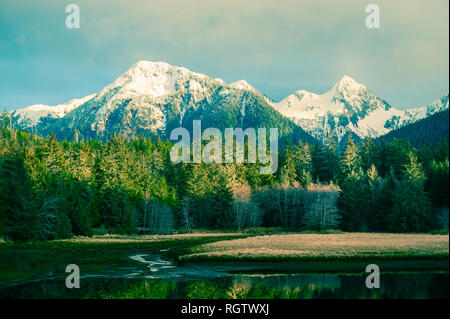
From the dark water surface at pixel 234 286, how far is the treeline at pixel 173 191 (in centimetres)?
2120

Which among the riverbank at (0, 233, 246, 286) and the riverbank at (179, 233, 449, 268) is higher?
the riverbank at (179, 233, 449, 268)

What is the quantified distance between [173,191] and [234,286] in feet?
263

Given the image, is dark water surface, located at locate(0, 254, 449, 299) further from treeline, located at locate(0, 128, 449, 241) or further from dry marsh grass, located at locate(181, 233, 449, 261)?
treeline, located at locate(0, 128, 449, 241)

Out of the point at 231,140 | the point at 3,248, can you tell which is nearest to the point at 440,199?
the point at 3,248

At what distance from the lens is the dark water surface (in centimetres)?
2581

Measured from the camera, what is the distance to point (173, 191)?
4262 inches

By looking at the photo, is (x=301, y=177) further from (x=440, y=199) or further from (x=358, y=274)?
(x=440, y=199)

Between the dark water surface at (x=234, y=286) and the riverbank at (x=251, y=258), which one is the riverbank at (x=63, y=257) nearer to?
the riverbank at (x=251, y=258)

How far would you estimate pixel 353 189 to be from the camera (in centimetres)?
6856

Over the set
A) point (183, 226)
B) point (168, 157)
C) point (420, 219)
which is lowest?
point (183, 226)

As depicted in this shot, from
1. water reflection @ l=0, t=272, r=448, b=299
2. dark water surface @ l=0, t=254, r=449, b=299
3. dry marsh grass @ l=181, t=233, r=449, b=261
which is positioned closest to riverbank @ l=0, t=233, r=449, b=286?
dry marsh grass @ l=181, t=233, r=449, b=261

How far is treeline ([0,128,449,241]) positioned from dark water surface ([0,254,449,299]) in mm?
21197
